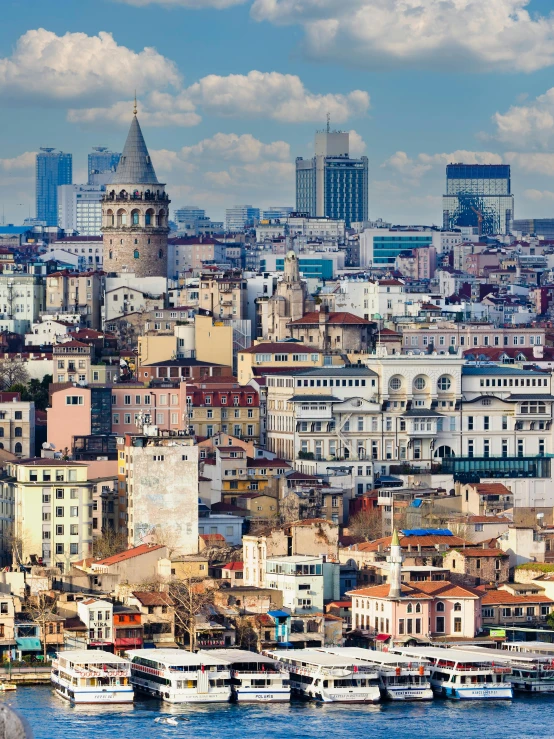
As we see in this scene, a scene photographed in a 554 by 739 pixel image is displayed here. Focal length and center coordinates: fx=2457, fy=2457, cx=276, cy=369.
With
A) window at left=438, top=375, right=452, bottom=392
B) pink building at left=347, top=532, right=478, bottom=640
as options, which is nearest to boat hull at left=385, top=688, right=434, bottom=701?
pink building at left=347, top=532, right=478, bottom=640

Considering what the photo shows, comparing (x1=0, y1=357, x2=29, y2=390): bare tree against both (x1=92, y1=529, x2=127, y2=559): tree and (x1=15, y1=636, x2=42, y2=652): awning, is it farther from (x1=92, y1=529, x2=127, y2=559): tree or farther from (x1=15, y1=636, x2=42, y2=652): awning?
(x1=15, y1=636, x2=42, y2=652): awning

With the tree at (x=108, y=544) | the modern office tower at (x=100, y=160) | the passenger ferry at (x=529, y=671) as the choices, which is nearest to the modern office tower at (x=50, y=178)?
the modern office tower at (x=100, y=160)

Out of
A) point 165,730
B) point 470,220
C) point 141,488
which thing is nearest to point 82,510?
point 141,488

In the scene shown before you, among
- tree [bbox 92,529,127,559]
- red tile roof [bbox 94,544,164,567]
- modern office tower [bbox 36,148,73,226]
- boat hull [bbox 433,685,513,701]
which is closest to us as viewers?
boat hull [bbox 433,685,513,701]

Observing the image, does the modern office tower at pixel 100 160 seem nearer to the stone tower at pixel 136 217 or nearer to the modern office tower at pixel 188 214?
the modern office tower at pixel 188 214

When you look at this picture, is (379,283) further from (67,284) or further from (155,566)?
(155,566)

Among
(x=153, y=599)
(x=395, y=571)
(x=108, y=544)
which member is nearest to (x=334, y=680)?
(x=395, y=571)
